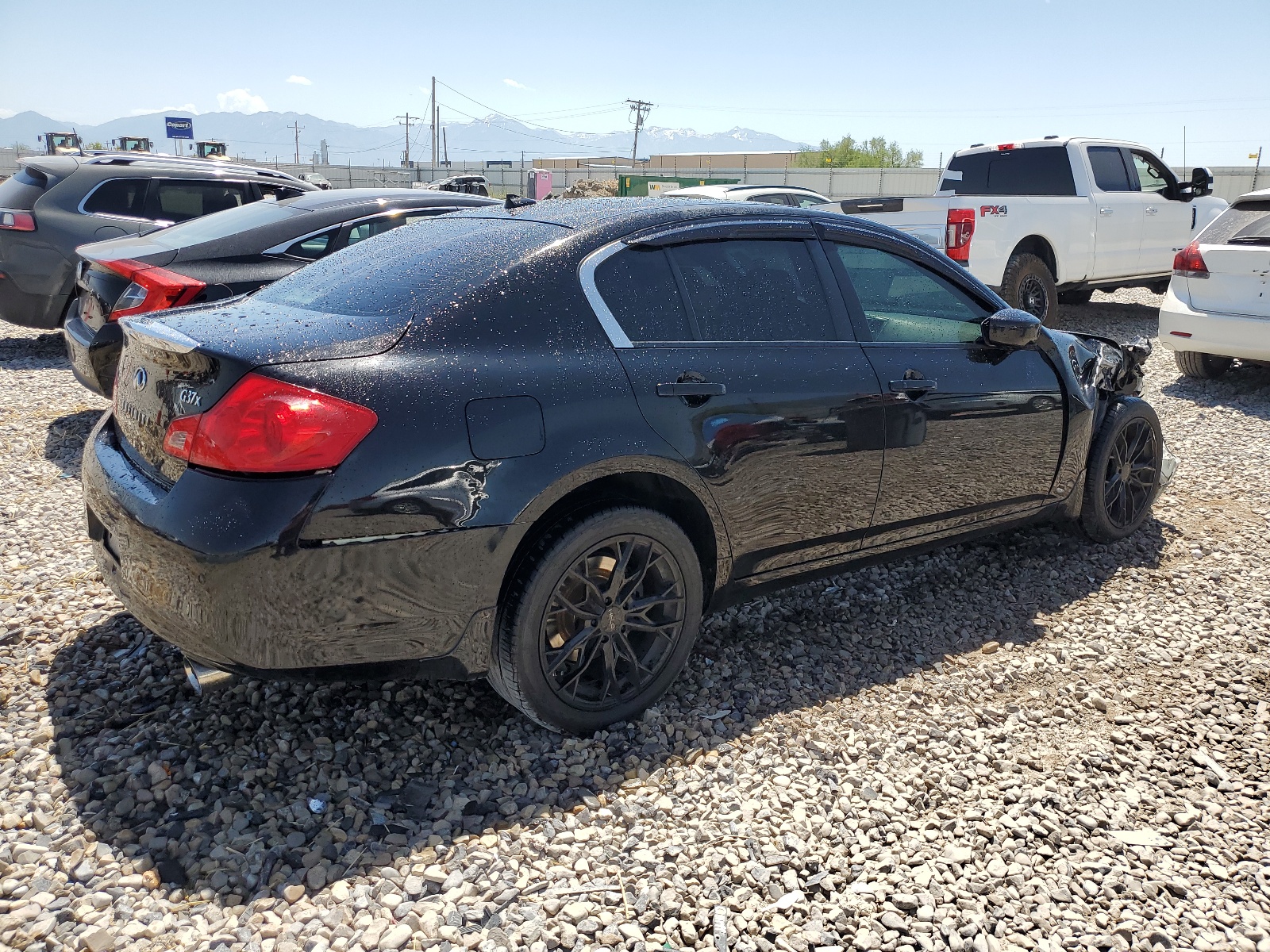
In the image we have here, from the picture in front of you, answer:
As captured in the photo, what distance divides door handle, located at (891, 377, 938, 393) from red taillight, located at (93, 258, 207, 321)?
12.7ft

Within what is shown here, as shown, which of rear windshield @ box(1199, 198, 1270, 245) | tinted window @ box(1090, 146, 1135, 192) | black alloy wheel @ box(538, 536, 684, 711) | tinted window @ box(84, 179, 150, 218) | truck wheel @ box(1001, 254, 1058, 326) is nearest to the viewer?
black alloy wheel @ box(538, 536, 684, 711)

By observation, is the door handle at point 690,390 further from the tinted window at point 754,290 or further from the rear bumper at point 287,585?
the rear bumper at point 287,585

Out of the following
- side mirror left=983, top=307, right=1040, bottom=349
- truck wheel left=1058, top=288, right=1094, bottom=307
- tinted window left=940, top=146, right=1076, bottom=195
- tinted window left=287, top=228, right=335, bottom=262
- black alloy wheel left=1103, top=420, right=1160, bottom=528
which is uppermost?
tinted window left=940, top=146, right=1076, bottom=195

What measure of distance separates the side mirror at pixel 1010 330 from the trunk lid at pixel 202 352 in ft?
8.05

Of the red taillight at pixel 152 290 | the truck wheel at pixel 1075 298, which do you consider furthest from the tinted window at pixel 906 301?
the truck wheel at pixel 1075 298

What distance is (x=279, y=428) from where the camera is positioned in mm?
2473

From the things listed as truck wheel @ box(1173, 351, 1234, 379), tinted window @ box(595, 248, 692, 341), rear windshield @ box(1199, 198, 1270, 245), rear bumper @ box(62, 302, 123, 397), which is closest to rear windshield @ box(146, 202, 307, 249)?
rear bumper @ box(62, 302, 123, 397)

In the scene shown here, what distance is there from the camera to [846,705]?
3.41 meters

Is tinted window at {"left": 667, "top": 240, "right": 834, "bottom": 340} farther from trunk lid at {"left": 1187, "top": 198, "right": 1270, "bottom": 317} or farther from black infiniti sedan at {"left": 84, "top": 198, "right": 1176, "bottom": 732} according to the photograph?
trunk lid at {"left": 1187, "top": 198, "right": 1270, "bottom": 317}

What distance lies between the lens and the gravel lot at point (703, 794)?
2373mm

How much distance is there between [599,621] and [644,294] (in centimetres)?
106

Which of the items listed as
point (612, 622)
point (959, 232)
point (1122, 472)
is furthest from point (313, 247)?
point (959, 232)

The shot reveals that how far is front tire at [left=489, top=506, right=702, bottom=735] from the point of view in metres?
2.85

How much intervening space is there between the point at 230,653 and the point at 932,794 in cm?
204
